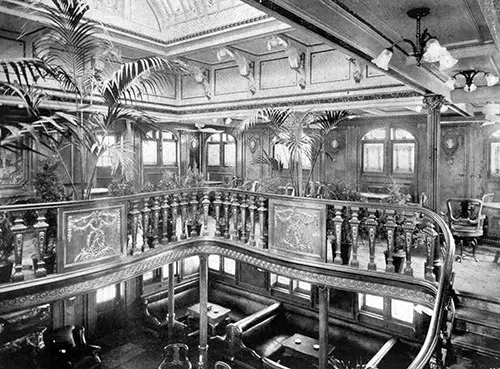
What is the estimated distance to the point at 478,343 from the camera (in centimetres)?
491

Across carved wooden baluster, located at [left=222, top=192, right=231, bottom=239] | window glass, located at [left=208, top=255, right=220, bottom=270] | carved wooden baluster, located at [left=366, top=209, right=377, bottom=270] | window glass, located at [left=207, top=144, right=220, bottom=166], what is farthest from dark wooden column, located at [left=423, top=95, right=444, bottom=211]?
window glass, located at [left=207, top=144, right=220, bottom=166]

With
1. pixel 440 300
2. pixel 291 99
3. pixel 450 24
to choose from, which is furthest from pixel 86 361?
pixel 450 24

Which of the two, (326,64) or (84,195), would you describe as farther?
(326,64)

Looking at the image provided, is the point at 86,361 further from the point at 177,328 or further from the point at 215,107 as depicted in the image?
the point at 215,107

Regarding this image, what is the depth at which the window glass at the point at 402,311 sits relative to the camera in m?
9.77

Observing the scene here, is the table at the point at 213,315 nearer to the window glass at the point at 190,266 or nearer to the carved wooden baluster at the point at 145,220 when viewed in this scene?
the window glass at the point at 190,266

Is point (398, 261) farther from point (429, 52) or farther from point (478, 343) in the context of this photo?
point (429, 52)

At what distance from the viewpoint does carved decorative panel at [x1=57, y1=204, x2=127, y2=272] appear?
4.96 metres

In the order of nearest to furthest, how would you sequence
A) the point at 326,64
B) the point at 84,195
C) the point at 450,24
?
the point at 450,24
the point at 84,195
the point at 326,64

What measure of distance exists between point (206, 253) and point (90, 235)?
8.97ft

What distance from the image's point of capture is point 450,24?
168 inches

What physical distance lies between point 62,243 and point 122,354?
6149 millimetres

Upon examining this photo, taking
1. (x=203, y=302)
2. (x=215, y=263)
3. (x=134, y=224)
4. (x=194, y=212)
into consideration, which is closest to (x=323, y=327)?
(x=203, y=302)

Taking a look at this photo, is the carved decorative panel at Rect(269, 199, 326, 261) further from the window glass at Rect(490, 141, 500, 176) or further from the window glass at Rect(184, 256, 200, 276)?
the window glass at Rect(184, 256, 200, 276)
